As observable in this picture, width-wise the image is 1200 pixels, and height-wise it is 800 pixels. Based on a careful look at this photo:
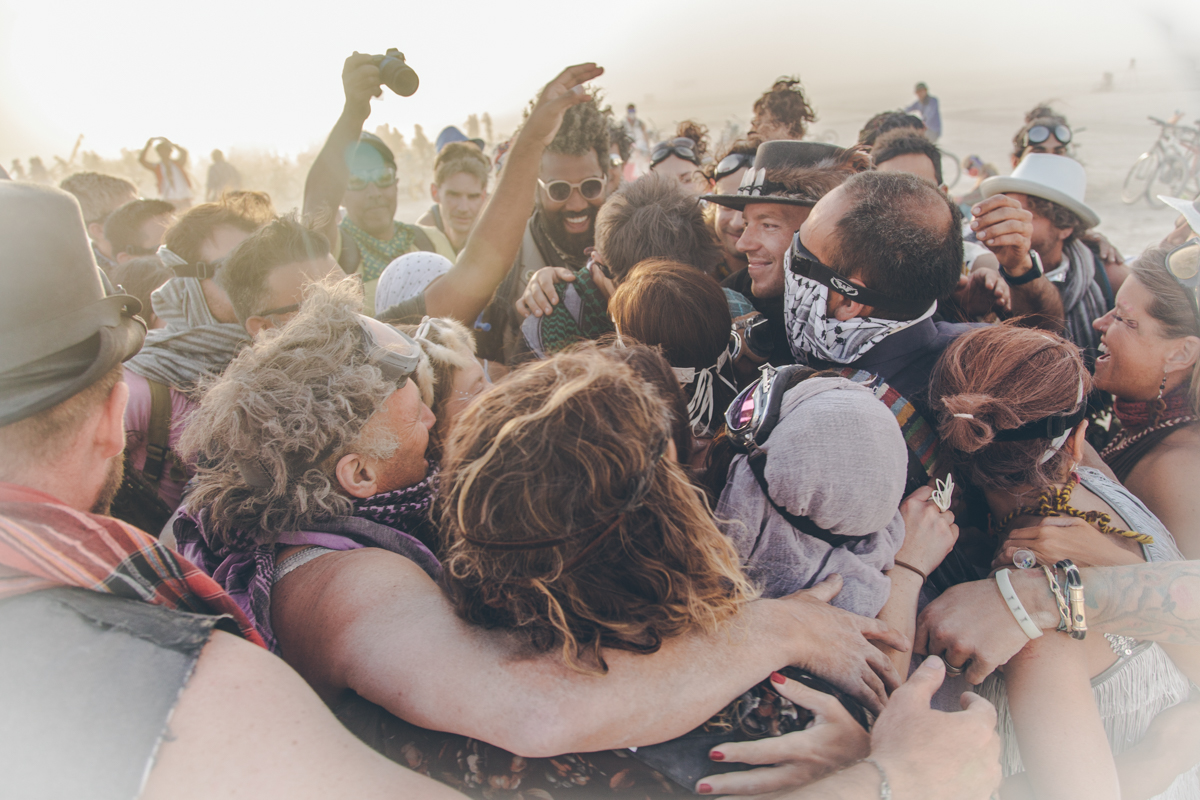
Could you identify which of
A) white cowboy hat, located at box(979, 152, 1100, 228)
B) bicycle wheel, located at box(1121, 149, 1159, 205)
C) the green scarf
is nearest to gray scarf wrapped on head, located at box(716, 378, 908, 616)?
the green scarf

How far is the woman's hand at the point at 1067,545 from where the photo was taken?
1680 millimetres

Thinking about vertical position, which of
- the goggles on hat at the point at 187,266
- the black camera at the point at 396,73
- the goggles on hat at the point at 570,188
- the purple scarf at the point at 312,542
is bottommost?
the purple scarf at the point at 312,542

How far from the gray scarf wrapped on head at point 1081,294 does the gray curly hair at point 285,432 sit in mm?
3488

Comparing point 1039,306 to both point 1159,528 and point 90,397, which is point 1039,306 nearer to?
point 1159,528

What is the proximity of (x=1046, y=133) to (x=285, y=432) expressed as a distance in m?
5.35

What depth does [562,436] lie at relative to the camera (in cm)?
103

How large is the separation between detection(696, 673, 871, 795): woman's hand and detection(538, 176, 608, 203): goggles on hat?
10.5 ft

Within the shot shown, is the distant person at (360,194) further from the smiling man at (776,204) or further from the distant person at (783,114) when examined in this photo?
the distant person at (783,114)

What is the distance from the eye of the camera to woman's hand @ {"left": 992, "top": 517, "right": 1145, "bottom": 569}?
1680 mm

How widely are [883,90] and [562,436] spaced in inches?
314

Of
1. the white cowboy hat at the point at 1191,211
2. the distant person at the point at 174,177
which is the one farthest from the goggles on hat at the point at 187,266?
the distant person at the point at 174,177

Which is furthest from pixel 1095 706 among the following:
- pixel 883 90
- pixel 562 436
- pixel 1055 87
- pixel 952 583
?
pixel 883 90

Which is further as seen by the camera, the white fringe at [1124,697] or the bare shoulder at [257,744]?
the white fringe at [1124,697]

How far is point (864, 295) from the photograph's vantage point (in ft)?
5.90
